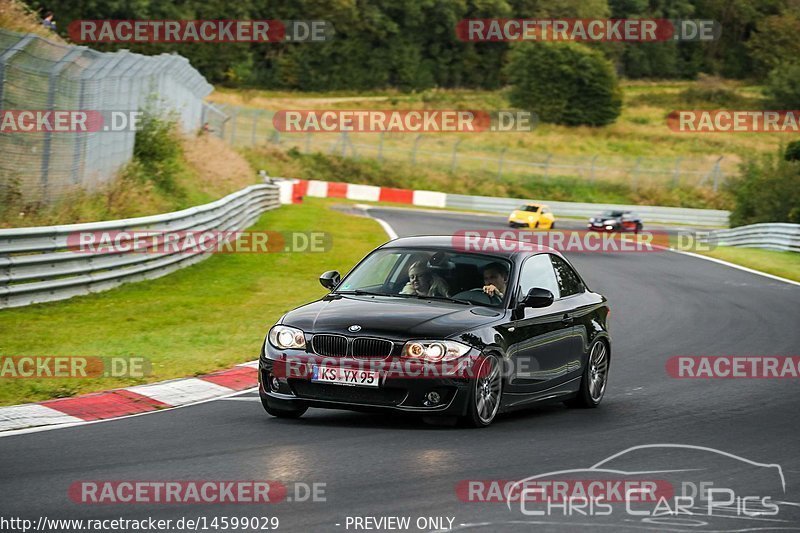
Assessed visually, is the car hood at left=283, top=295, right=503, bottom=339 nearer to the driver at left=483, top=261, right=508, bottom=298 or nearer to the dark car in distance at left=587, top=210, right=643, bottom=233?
the driver at left=483, top=261, right=508, bottom=298

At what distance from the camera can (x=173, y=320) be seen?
1557 cm

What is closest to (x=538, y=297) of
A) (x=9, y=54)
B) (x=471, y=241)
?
(x=471, y=241)

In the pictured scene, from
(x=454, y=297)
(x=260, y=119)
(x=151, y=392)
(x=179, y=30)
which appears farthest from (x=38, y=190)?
(x=179, y=30)

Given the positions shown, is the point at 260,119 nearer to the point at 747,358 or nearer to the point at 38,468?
the point at 747,358

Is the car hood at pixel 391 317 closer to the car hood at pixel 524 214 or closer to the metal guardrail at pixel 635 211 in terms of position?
the car hood at pixel 524 214

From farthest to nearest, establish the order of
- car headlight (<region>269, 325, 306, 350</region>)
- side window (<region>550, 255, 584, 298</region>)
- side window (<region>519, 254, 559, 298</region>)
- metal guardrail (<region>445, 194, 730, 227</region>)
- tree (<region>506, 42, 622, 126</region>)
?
1. tree (<region>506, 42, 622, 126</region>)
2. metal guardrail (<region>445, 194, 730, 227</region>)
3. side window (<region>550, 255, 584, 298</region>)
4. side window (<region>519, 254, 559, 298</region>)
5. car headlight (<region>269, 325, 306, 350</region>)

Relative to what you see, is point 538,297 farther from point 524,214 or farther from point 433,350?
point 524,214

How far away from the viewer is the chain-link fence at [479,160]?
64250 mm

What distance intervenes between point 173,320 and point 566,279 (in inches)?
244

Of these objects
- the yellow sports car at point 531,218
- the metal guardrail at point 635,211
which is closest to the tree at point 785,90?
the metal guardrail at point 635,211

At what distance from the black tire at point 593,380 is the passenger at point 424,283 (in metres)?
1.75

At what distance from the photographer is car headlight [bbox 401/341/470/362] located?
887cm

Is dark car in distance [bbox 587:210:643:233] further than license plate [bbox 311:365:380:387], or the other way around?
dark car in distance [bbox 587:210:643:233]

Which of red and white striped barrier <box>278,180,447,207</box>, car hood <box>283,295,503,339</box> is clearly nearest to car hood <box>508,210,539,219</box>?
red and white striped barrier <box>278,180,447,207</box>
